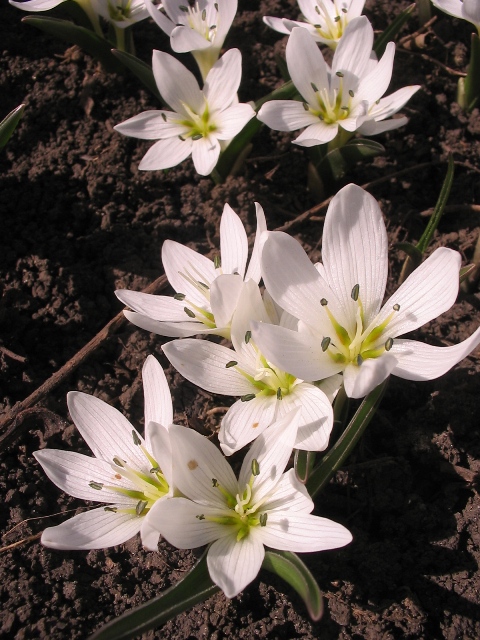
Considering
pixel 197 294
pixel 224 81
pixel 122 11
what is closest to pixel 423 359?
pixel 197 294

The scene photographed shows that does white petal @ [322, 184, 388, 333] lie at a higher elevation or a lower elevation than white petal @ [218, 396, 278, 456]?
higher

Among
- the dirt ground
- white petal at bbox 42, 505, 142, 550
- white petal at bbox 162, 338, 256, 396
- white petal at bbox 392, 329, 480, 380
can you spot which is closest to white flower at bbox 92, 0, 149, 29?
the dirt ground

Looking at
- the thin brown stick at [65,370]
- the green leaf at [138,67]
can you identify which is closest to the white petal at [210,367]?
the thin brown stick at [65,370]

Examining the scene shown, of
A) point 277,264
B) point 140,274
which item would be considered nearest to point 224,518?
point 277,264

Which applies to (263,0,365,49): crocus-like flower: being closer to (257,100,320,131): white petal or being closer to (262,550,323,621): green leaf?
(257,100,320,131): white petal

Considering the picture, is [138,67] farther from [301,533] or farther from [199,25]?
[301,533]

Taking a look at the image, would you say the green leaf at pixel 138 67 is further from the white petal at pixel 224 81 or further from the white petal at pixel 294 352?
the white petal at pixel 294 352

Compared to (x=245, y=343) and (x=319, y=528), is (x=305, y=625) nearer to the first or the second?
(x=319, y=528)
